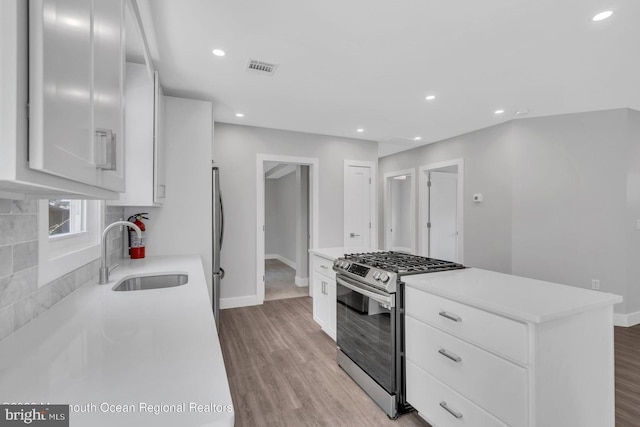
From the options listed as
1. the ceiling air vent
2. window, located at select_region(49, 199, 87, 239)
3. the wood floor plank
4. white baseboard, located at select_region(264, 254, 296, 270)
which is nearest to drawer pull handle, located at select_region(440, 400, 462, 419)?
the wood floor plank

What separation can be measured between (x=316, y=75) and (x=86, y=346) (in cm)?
256

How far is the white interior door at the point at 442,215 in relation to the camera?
5.36 metres

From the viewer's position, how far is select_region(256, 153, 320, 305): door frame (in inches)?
165

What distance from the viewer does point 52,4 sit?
1.83 feet

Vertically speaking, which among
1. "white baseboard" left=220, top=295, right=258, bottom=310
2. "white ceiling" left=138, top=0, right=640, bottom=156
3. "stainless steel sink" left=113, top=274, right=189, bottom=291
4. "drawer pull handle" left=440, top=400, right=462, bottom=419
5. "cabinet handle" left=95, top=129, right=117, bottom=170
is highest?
"white ceiling" left=138, top=0, right=640, bottom=156

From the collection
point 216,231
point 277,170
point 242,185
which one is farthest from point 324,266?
point 277,170

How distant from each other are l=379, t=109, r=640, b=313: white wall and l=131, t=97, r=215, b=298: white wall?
3773mm

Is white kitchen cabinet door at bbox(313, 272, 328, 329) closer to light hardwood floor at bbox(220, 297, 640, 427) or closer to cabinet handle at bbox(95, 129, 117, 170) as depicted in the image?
light hardwood floor at bbox(220, 297, 640, 427)

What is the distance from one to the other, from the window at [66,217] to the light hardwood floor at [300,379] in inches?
59.0

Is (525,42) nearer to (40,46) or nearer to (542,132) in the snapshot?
(542,132)

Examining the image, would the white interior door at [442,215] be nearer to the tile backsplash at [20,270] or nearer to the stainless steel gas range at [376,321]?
the stainless steel gas range at [376,321]

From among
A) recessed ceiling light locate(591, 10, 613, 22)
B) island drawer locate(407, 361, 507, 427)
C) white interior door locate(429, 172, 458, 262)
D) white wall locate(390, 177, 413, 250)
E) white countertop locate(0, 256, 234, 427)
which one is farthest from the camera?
white wall locate(390, 177, 413, 250)

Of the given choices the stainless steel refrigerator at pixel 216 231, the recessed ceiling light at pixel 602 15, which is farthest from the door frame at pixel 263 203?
the recessed ceiling light at pixel 602 15

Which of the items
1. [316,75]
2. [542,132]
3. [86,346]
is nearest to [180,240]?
[316,75]
